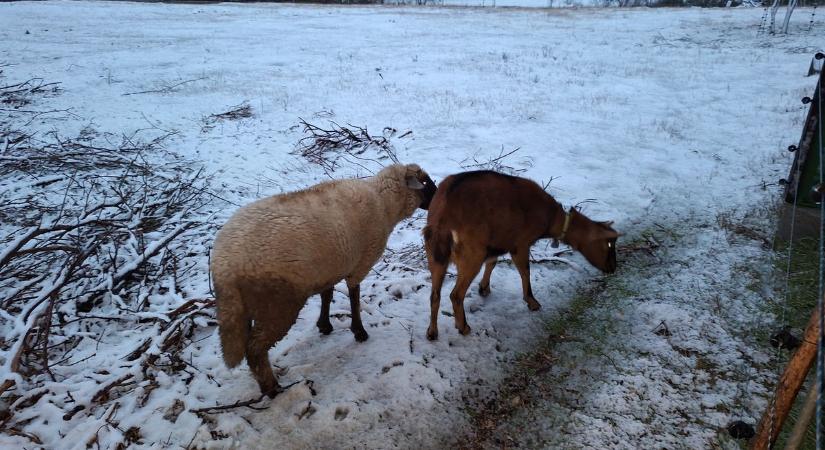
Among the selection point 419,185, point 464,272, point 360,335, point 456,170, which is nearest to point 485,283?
point 464,272

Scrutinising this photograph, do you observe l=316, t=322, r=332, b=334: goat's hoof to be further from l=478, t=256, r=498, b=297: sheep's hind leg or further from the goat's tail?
l=478, t=256, r=498, b=297: sheep's hind leg

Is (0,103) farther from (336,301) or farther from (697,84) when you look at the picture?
(697,84)

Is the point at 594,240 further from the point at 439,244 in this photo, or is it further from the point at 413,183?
the point at 413,183

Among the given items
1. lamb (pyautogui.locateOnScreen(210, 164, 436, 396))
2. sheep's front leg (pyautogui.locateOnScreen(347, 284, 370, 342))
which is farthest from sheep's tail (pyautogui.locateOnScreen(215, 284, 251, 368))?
sheep's front leg (pyautogui.locateOnScreen(347, 284, 370, 342))

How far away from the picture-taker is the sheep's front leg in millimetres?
4160

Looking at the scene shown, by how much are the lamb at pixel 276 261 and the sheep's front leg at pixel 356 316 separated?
3.9 inches

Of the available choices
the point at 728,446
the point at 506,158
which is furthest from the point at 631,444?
the point at 506,158

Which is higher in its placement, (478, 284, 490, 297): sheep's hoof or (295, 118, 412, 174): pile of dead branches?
(295, 118, 412, 174): pile of dead branches

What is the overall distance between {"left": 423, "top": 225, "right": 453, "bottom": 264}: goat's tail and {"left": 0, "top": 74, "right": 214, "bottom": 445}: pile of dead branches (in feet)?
8.06

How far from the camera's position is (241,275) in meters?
3.17

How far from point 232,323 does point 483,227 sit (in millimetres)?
2231

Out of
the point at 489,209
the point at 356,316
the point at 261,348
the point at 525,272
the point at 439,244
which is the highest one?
the point at 489,209

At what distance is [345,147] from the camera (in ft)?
29.7

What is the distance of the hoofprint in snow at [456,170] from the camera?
11.2 feet
